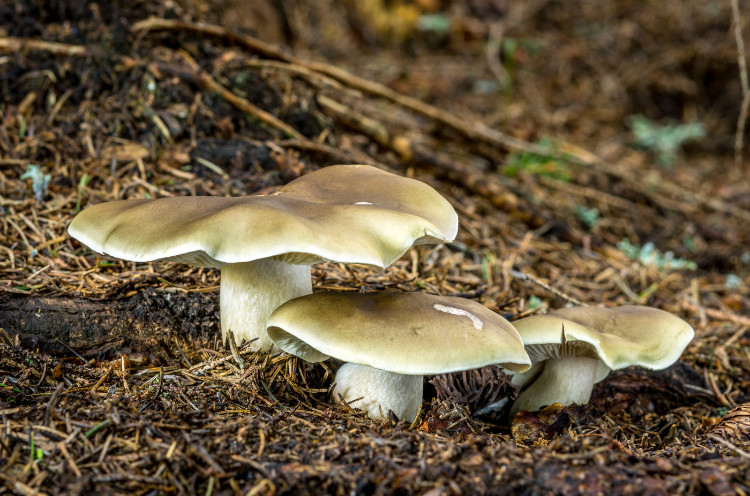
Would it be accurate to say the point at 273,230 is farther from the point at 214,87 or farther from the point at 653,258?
the point at 653,258

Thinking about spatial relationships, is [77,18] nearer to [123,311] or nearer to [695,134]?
[123,311]

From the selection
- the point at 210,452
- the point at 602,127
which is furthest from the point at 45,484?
the point at 602,127

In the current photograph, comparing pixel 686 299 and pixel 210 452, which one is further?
pixel 686 299

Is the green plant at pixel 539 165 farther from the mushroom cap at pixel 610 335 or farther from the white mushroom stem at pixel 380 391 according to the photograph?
the white mushroom stem at pixel 380 391

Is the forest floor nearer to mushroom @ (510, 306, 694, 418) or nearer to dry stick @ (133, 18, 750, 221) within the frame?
dry stick @ (133, 18, 750, 221)

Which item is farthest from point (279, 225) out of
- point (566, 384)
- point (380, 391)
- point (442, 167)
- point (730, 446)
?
point (442, 167)

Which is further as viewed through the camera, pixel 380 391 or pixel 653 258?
pixel 653 258
